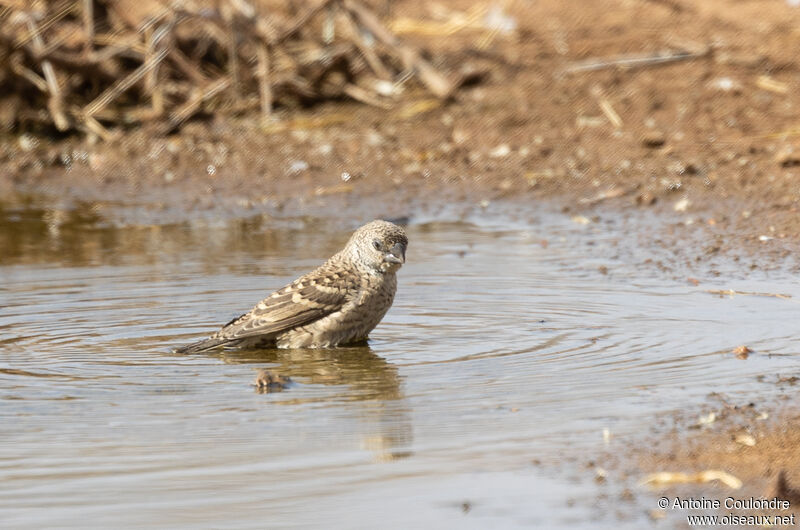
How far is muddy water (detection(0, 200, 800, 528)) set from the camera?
171 inches

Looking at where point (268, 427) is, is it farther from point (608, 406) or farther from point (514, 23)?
point (514, 23)

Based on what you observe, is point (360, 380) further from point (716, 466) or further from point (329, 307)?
point (716, 466)

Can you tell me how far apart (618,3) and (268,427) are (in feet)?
37.6

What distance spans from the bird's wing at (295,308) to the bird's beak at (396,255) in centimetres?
22

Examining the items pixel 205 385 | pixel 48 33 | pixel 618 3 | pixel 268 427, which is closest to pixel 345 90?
pixel 48 33

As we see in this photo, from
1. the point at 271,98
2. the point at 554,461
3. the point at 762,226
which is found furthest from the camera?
the point at 271,98

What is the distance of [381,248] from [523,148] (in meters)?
4.77

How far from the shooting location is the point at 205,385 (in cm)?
595

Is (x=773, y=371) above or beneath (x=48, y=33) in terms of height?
beneath

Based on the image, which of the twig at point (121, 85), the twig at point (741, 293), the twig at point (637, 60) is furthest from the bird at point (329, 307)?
the twig at point (637, 60)

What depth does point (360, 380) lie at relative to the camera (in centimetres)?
604

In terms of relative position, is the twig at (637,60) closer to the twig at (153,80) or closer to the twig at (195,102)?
the twig at (195,102)

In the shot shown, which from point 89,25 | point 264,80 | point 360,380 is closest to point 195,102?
point 264,80

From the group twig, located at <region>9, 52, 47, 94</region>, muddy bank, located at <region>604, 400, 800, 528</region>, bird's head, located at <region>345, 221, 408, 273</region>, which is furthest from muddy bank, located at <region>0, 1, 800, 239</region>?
muddy bank, located at <region>604, 400, 800, 528</region>
